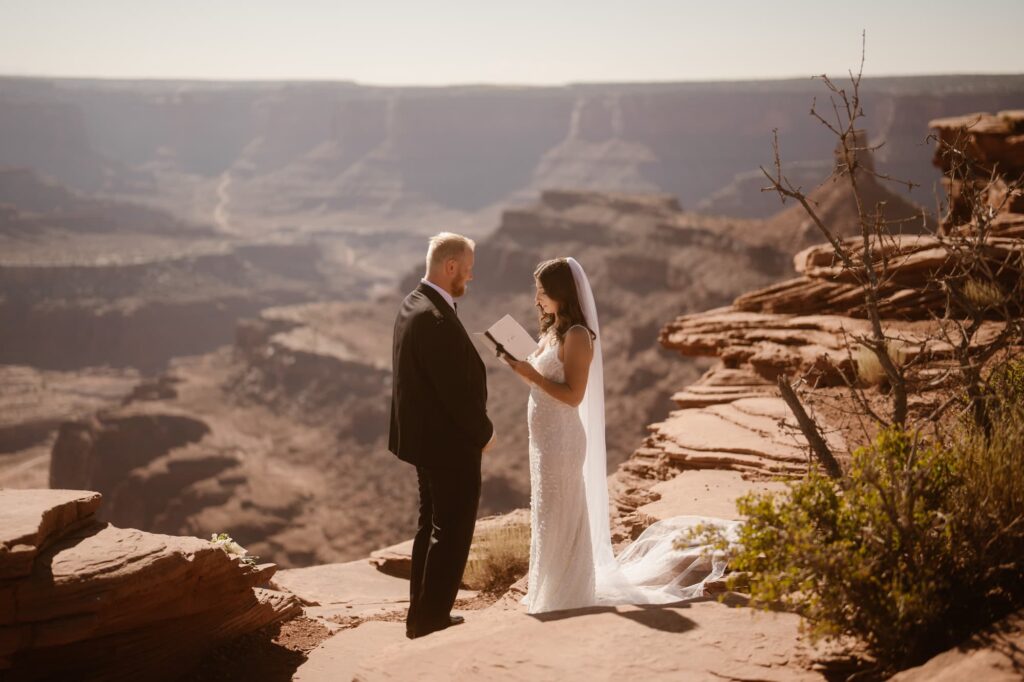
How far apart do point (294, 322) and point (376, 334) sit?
220 inches

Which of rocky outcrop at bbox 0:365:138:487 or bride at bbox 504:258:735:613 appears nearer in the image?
bride at bbox 504:258:735:613

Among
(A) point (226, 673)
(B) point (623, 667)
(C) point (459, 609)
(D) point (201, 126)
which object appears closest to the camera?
(B) point (623, 667)

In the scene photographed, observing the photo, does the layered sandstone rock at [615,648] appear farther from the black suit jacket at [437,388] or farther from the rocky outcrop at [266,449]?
the rocky outcrop at [266,449]

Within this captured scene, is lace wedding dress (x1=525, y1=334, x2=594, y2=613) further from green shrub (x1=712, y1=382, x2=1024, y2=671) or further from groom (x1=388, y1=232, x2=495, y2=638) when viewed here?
green shrub (x1=712, y1=382, x2=1024, y2=671)

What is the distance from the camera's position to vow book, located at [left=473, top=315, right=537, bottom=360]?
177 inches

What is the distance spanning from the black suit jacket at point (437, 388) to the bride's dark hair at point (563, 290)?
0.51m

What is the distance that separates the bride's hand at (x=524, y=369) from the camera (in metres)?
4.51

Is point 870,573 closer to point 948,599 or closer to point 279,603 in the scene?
point 948,599

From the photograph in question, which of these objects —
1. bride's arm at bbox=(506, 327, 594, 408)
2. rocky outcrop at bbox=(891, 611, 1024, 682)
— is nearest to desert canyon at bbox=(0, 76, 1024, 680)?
rocky outcrop at bbox=(891, 611, 1024, 682)

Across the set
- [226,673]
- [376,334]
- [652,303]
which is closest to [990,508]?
[226,673]

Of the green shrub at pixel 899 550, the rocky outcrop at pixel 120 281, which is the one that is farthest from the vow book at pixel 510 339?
the rocky outcrop at pixel 120 281

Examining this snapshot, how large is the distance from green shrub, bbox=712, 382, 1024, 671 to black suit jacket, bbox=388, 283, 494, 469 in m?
1.57

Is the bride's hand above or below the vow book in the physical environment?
below

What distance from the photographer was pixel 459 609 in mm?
6535
